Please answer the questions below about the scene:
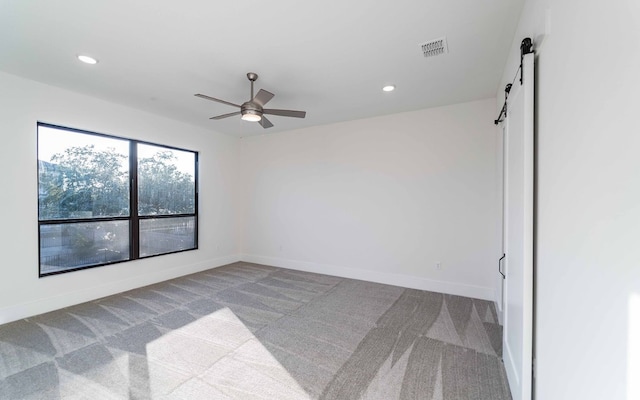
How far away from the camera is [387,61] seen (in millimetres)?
2828

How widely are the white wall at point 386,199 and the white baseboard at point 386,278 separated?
2 centimetres

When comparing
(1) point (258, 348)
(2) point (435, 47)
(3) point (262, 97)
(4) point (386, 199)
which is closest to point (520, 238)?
(2) point (435, 47)

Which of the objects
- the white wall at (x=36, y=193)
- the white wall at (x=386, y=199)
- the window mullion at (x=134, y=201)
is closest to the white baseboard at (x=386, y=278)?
the white wall at (x=386, y=199)

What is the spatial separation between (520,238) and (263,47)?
264cm

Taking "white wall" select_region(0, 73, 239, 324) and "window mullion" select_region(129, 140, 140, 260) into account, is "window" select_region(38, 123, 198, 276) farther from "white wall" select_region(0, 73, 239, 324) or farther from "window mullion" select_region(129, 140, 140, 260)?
"white wall" select_region(0, 73, 239, 324)

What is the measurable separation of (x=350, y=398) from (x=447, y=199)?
3.16m

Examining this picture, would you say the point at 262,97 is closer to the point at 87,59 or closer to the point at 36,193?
the point at 87,59

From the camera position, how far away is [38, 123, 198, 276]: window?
140 inches

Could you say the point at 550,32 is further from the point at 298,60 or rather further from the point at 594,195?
the point at 298,60

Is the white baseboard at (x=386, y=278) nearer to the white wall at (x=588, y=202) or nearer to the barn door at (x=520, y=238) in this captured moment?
the barn door at (x=520, y=238)

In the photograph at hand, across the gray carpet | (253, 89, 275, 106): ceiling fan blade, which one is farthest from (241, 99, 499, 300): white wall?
(253, 89, 275, 106): ceiling fan blade

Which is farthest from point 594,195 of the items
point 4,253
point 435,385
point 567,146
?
point 4,253

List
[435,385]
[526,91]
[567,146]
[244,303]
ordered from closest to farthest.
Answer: [567,146]
[526,91]
[435,385]
[244,303]

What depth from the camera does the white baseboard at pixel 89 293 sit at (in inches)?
126
